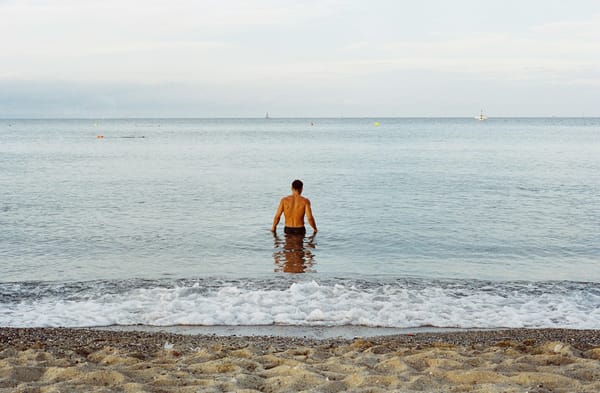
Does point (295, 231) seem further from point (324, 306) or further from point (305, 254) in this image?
point (324, 306)

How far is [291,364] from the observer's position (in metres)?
6.01

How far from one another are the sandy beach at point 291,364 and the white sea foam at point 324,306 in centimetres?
120

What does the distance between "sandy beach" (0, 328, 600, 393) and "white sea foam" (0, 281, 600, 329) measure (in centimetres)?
120

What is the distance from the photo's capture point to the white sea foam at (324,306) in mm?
8969

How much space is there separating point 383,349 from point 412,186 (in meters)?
19.7

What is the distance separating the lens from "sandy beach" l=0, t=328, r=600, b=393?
5344 millimetres

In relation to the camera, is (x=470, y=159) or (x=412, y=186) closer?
(x=412, y=186)

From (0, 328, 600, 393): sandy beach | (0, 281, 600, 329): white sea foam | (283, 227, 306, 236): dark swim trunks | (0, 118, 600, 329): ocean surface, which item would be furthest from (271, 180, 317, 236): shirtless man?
(0, 328, 600, 393): sandy beach

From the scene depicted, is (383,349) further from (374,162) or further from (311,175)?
(374,162)

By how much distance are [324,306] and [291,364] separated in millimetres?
3625

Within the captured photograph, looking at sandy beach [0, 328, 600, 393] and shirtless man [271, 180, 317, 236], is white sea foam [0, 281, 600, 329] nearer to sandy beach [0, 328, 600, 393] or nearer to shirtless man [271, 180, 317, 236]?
sandy beach [0, 328, 600, 393]

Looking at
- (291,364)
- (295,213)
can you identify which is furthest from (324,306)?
(295,213)

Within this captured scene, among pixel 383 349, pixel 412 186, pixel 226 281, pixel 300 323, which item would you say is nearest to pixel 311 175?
pixel 412 186

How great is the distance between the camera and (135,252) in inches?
546
